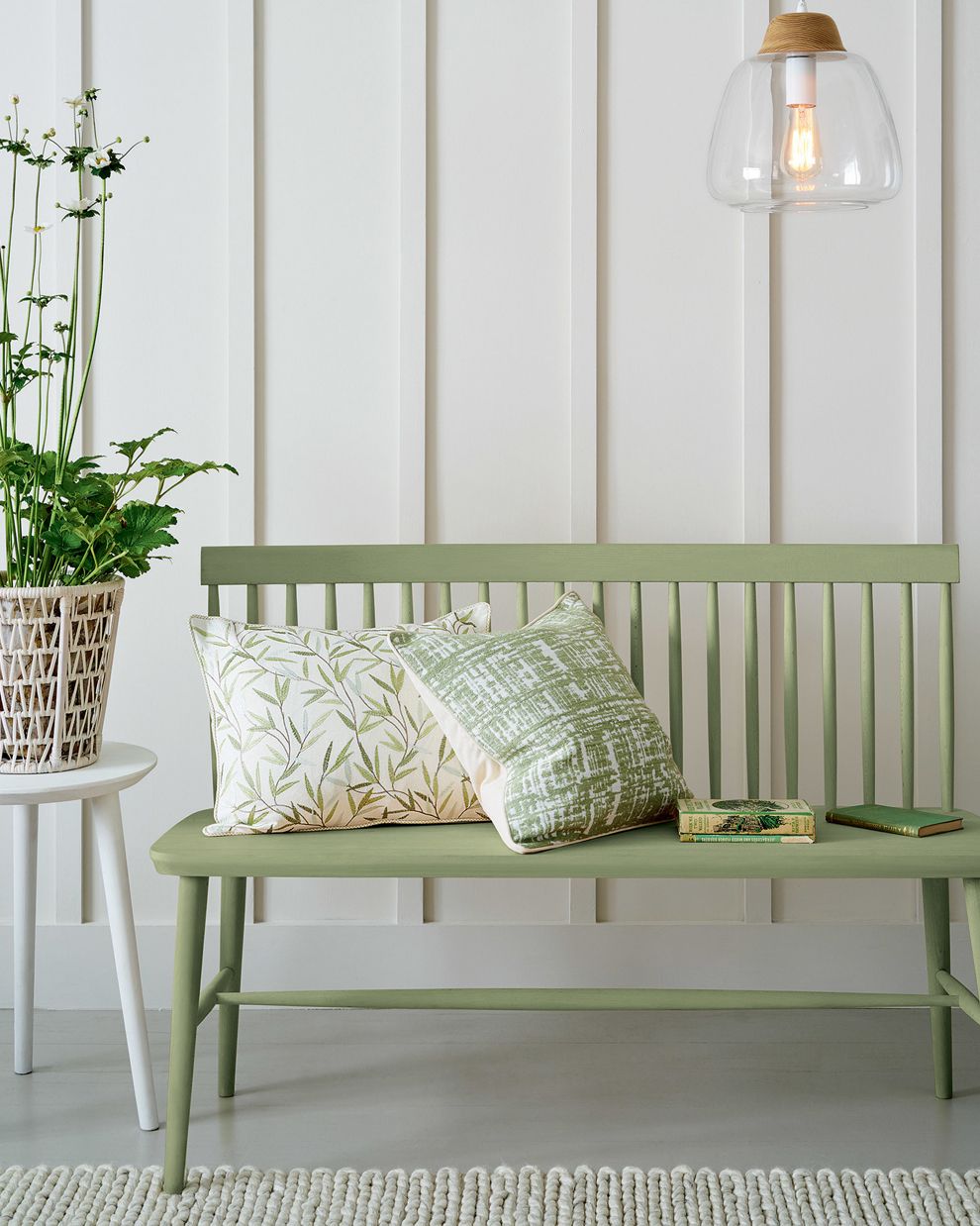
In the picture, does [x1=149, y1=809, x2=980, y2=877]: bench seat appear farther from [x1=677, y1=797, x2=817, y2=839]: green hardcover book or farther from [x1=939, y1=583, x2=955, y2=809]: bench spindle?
[x1=939, y1=583, x2=955, y2=809]: bench spindle

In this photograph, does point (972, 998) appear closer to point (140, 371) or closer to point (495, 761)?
point (495, 761)

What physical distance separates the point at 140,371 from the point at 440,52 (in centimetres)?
86

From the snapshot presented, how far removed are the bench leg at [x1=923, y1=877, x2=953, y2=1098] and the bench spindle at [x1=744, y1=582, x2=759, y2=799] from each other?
0.33 m

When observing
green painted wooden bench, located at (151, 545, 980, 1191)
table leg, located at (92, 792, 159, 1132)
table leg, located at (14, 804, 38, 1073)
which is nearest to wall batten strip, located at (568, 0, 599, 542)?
green painted wooden bench, located at (151, 545, 980, 1191)

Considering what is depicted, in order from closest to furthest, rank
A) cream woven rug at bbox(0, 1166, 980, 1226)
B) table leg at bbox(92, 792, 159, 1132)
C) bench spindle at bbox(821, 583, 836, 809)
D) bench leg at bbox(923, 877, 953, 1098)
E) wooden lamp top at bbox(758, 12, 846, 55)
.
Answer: wooden lamp top at bbox(758, 12, 846, 55)
cream woven rug at bbox(0, 1166, 980, 1226)
table leg at bbox(92, 792, 159, 1132)
bench leg at bbox(923, 877, 953, 1098)
bench spindle at bbox(821, 583, 836, 809)

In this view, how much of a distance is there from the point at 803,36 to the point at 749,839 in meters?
1.06

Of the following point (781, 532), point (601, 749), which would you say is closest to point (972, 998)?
point (601, 749)

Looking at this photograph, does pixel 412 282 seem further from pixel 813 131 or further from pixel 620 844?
pixel 620 844

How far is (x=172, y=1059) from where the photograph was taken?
1.65 meters

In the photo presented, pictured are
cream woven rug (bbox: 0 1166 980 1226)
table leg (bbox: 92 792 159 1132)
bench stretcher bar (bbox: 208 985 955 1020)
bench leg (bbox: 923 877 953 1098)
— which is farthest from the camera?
bench leg (bbox: 923 877 953 1098)

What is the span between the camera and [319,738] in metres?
1.83

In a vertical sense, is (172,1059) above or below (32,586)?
below

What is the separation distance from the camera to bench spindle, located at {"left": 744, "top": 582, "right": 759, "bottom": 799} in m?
2.07

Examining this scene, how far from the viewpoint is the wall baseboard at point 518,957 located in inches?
92.7
